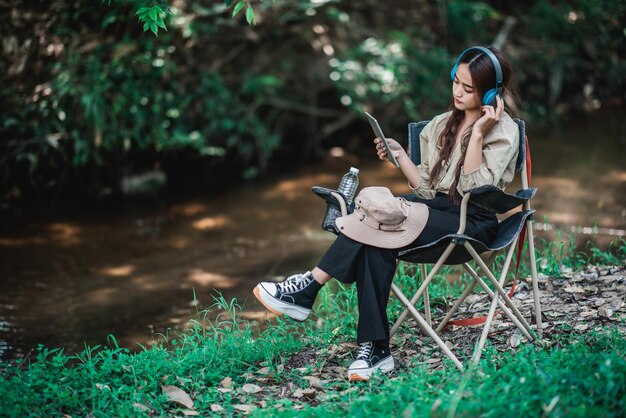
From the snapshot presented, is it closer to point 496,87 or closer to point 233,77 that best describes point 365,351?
point 496,87

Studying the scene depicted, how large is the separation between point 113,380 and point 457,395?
1.54 meters

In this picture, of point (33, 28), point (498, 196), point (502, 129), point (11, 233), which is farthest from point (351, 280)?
point (33, 28)

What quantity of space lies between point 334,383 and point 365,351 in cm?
20

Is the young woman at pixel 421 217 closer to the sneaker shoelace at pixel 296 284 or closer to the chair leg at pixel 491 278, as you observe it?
the sneaker shoelace at pixel 296 284

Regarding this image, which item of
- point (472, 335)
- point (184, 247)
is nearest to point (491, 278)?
point (472, 335)

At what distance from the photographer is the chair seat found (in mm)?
3066

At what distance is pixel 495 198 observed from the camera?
318 cm

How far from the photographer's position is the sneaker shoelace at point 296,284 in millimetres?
3309

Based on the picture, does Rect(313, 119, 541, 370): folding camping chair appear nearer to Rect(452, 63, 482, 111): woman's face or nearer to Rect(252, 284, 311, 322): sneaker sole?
Rect(452, 63, 482, 111): woman's face

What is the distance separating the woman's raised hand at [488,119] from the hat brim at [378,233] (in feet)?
1.61

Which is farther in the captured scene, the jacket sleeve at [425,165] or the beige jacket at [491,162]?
the jacket sleeve at [425,165]

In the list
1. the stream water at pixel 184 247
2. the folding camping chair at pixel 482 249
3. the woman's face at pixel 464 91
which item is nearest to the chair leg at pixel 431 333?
the folding camping chair at pixel 482 249

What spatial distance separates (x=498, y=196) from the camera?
10.4ft

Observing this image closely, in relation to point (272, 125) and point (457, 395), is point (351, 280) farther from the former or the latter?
point (272, 125)
